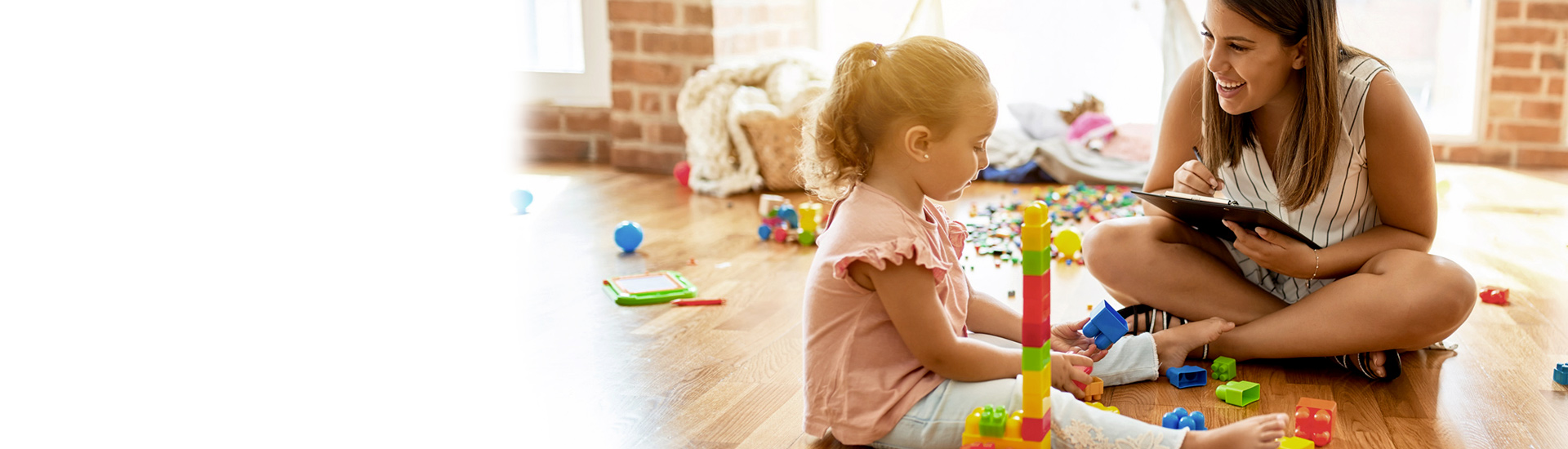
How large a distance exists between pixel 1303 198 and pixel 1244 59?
8.4 inches

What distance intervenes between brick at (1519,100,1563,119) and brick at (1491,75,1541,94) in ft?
0.13

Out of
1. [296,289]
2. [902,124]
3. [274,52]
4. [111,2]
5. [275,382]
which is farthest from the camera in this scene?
[274,52]

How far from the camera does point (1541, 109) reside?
3.65 metres

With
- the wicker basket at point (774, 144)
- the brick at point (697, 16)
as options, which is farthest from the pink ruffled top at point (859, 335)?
the brick at point (697, 16)

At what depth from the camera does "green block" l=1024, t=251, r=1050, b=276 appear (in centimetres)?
113

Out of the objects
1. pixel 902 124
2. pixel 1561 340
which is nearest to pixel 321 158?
pixel 902 124

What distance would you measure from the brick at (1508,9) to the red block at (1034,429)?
316cm

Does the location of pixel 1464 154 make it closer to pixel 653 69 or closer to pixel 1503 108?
pixel 1503 108

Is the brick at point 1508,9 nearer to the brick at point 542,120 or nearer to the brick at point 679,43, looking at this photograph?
the brick at point 679,43

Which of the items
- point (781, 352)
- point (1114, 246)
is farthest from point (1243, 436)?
point (781, 352)

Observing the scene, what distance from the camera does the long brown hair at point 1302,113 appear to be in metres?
1.53

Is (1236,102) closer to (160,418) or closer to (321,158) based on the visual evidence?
(160,418)

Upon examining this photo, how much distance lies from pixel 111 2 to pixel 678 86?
6.02 feet

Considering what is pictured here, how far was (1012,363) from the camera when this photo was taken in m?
1.36
